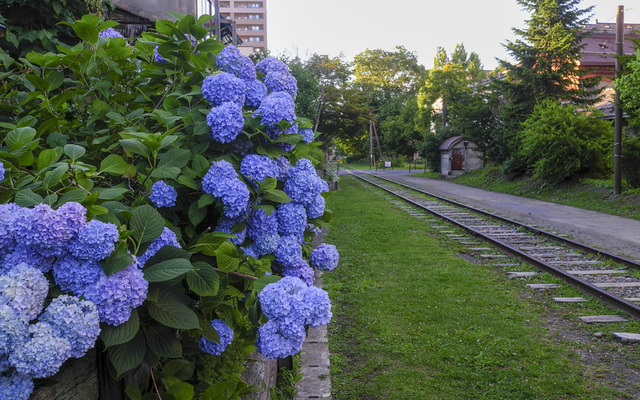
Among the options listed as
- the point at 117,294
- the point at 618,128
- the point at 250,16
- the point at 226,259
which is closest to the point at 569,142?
the point at 618,128

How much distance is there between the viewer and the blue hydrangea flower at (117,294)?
1433 millimetres

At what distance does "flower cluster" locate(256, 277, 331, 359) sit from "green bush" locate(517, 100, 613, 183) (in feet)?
72.9

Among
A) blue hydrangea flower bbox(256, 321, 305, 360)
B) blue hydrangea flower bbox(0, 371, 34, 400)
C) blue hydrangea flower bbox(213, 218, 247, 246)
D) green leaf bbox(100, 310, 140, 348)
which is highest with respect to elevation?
blue hydrangea flower bbox(213, 218, 247, 246)

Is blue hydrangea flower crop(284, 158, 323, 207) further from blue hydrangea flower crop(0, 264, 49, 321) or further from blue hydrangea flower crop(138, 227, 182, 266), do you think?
blue hydrangea flower crop(0, 264, 49, 321)

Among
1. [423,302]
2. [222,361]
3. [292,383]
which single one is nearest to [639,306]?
[423,302]

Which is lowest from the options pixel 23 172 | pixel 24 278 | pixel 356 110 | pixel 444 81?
pixel 24 278

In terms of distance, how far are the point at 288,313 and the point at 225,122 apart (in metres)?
0.81

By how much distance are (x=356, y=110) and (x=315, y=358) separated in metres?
26.3

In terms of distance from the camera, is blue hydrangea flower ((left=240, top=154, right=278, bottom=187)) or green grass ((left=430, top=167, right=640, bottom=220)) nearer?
blue hydrangea flower ((left=240, top=154, right=278, bottom=187))

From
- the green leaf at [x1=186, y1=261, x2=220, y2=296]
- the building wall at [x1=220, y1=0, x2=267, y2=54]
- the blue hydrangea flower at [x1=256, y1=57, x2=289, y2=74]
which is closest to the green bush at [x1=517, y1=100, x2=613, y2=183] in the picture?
the blue hydrangea flower at [x1=256, y1=57, x2=289, y2=74]

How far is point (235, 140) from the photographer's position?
90.2 inches

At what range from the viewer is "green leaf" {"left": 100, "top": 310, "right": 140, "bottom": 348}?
58.0 inches

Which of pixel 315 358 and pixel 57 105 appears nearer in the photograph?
pixel 57 105

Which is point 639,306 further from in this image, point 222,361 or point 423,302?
point 222,361
